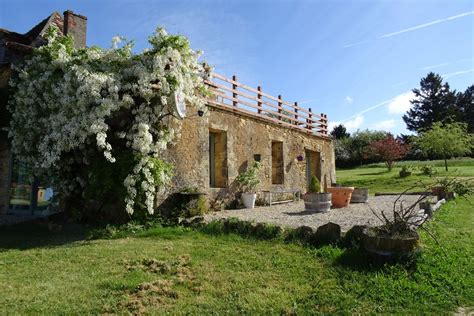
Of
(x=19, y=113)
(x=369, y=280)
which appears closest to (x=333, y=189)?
(x=369, y=280)

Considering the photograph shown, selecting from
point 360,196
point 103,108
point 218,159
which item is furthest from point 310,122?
point 103,108

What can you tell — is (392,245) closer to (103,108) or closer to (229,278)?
(229,278)

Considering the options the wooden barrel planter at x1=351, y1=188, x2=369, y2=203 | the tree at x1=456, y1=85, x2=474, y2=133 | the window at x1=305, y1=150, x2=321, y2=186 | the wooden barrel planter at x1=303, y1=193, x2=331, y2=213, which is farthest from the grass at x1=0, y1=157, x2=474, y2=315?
the tree at x1=456, y1=85, x2=474, y2=133

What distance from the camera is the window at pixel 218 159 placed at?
10.8 meters

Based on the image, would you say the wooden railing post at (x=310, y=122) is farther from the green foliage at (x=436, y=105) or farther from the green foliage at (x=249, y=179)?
the green foliage at (x=436, y=105)

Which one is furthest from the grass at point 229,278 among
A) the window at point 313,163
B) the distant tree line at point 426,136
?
the distant tree line at point 426,136

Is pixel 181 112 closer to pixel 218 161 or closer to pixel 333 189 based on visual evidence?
pixel 218 161

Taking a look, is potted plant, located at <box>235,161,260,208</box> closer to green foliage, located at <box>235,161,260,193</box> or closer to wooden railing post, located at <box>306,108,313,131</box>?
green foliage, located at <box>235,161,260,193</box>

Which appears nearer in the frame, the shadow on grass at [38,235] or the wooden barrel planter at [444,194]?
the shadow on grass at [38,235]

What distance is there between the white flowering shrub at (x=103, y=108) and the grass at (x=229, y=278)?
1.83m

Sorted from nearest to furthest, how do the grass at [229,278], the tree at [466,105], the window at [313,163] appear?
the grass at [229,278] < the window at [313,163] < the tree at [466,105]

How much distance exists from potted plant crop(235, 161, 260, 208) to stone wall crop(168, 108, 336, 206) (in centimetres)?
20

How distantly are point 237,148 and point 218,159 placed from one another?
28.6 inches

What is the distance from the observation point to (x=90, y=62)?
26.6 ft
